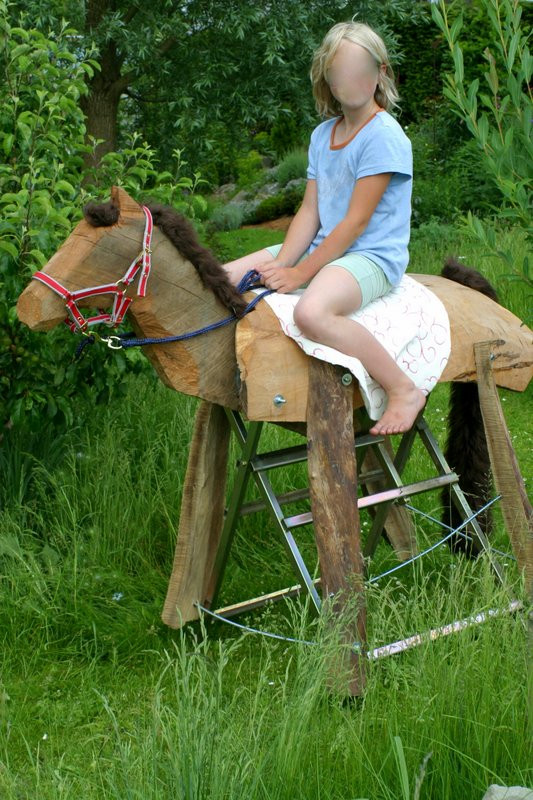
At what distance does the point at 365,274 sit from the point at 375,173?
34cm

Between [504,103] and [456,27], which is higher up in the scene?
[456,27]

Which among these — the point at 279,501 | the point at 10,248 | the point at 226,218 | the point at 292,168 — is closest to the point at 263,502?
the point at 279,501

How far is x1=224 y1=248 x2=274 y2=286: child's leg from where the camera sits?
11.4 feet

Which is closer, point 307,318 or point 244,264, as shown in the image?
point 307,318

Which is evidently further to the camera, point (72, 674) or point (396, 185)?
point (72, 674)

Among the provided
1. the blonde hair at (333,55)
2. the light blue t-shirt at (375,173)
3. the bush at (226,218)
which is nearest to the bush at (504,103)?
the light blue t-shirt at (375,173)

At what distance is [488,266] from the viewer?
7.98 meters

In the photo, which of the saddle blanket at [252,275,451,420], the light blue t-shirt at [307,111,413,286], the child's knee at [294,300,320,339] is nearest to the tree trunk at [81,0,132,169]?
the light blue t-shirt at [307,111,413,286]

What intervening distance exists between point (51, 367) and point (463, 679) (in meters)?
2.35

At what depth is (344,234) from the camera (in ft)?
10.9

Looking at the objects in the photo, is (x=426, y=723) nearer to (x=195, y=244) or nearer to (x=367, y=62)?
(x=195, y=244)

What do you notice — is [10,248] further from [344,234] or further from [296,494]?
[296,494]

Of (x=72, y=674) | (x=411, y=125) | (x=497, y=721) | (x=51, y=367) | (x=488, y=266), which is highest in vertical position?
(x=51, y=367)

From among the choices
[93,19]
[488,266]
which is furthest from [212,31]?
[488,266]
